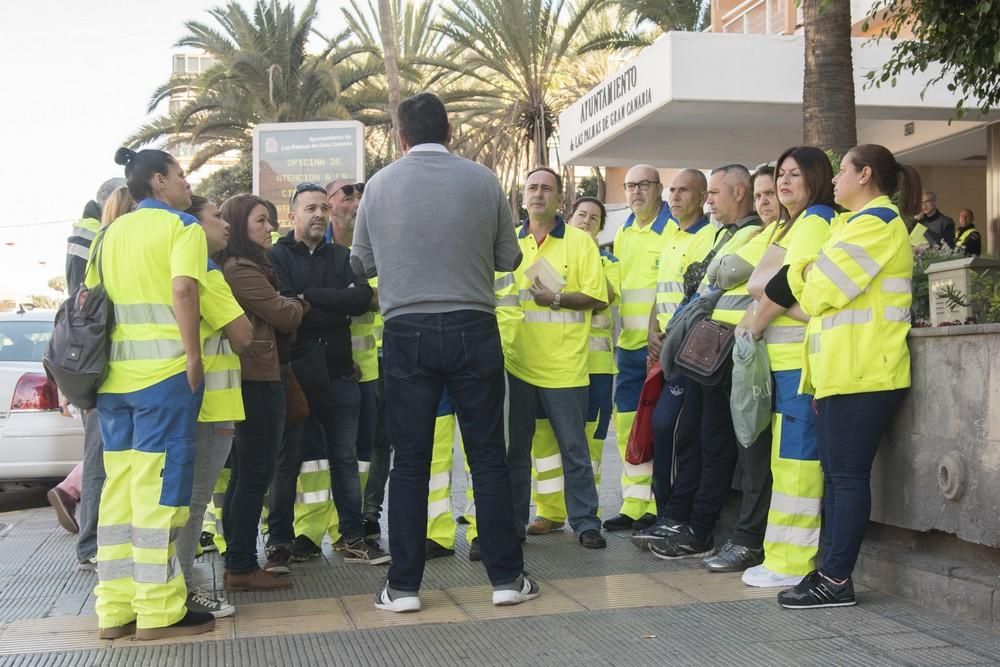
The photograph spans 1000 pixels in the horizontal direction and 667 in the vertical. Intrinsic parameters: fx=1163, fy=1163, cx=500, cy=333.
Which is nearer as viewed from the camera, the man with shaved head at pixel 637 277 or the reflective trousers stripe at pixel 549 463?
the reflective trousers stripe at pixel 549 463

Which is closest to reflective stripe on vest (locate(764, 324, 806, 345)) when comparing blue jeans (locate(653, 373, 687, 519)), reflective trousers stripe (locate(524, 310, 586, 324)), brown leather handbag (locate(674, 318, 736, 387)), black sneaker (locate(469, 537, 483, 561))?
brown leather handbag (locate(674, 318, 736, 387))

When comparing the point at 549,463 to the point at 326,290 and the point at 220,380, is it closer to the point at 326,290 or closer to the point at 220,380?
the point at 326,290

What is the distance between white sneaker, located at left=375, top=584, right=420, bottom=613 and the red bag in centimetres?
228

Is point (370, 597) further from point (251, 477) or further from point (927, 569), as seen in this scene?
point (927, 569)

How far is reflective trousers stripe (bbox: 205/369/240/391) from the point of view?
5.20 m

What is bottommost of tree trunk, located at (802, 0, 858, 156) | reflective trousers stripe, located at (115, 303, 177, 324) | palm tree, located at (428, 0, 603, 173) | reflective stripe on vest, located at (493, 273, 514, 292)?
reflective trousers stripe, located at (115, 303, 177, 324)

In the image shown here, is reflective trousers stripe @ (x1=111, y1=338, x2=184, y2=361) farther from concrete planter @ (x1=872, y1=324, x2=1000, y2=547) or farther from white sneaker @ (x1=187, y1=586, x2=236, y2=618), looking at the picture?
concrete planter @ (x1=872, y1=324, x2=1000, y2=547)

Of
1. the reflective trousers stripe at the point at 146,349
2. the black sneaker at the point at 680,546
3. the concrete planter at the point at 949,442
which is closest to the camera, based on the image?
the concrete planter at the point at 949,442

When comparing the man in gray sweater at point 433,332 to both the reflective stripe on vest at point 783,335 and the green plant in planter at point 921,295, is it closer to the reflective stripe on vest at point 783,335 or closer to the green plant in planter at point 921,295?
the reflective stripe on vest at point 783,335

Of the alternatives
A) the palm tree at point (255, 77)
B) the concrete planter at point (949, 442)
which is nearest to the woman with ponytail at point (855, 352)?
the concrete planter at point (949, 442)

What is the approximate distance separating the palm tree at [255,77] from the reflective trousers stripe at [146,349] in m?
22.3

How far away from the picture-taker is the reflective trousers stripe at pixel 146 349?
488cm

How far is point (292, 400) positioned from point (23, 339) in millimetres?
4507

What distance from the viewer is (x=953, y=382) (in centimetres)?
493
